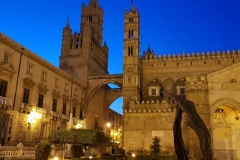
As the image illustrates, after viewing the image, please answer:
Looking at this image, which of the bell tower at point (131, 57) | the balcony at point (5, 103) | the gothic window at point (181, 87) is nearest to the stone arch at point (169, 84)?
the gothic window at point (181, 87)

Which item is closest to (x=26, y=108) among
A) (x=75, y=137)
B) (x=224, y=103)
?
(x=75, y=137)

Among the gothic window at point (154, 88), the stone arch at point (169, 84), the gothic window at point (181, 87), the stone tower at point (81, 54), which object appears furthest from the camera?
the stone tower at point (81, 54)

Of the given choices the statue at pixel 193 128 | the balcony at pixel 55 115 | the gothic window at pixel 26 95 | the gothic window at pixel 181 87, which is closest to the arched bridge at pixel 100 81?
the gothic window at pixel 181 87

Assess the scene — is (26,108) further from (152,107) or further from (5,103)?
(152,107)

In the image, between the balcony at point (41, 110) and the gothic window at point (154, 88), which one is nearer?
the balcony at point (41, 110)

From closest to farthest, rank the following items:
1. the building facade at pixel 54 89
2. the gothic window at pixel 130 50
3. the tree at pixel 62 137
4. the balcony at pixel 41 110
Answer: the tree at pixel 62 137
the building facade at pixel 54 89
the balcony at pixel 41 110
the gothic window at pixel 130 50

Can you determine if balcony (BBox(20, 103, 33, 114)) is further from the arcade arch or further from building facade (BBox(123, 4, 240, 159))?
the arcade arch

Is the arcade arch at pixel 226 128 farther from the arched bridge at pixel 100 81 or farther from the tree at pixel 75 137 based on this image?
the arched bridge at pixel 100 81

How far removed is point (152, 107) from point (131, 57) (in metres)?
9.89

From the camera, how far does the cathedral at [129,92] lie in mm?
25266

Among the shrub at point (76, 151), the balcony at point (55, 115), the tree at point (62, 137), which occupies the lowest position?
the shrub at point (76, 151)

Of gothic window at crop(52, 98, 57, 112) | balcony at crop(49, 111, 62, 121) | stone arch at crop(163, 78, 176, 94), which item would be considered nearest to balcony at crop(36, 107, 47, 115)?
balcony at crop(49, 111, 62, 121)

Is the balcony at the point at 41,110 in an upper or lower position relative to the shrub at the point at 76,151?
upper

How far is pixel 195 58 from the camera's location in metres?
39.1
